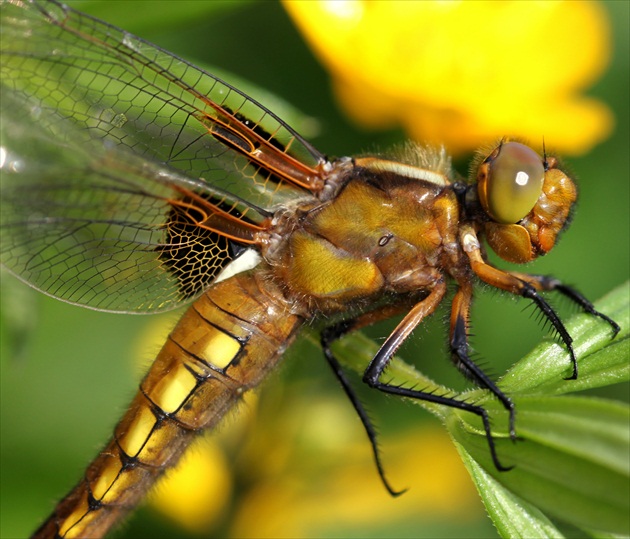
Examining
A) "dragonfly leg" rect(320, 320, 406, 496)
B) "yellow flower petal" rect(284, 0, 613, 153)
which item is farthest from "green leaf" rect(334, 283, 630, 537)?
"yellow flower petal" rect(284, 0, 613, 153)

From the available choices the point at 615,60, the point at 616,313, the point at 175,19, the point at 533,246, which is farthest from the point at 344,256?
the point at 615,60

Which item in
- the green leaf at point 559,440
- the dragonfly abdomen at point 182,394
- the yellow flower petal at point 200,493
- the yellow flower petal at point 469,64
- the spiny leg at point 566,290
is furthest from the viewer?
the yellow flower petal at point 469,64

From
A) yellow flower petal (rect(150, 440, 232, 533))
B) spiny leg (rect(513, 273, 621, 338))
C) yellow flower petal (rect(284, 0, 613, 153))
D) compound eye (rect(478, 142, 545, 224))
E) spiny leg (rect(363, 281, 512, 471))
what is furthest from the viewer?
yellow flower petal (rect(284, 0, 613, 153))

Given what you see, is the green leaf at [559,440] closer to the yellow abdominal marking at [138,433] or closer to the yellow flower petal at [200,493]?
the yellow abdominal marking at [138,433]

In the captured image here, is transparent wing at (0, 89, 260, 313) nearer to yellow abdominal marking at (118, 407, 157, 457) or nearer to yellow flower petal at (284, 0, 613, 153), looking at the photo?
yellow abdominal marking at (118, 407, 157, 457)

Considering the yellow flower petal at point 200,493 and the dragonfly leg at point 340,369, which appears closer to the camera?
the dragonfly leg at point 340,369

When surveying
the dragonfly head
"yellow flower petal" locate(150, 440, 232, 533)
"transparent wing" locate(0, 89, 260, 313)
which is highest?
"transparent wing" locate(0, 89, 260, 313)

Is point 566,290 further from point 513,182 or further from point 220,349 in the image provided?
point 220,349

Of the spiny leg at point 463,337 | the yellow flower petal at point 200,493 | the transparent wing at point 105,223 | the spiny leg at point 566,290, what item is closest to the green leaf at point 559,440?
the spiny leg at point 566,290
